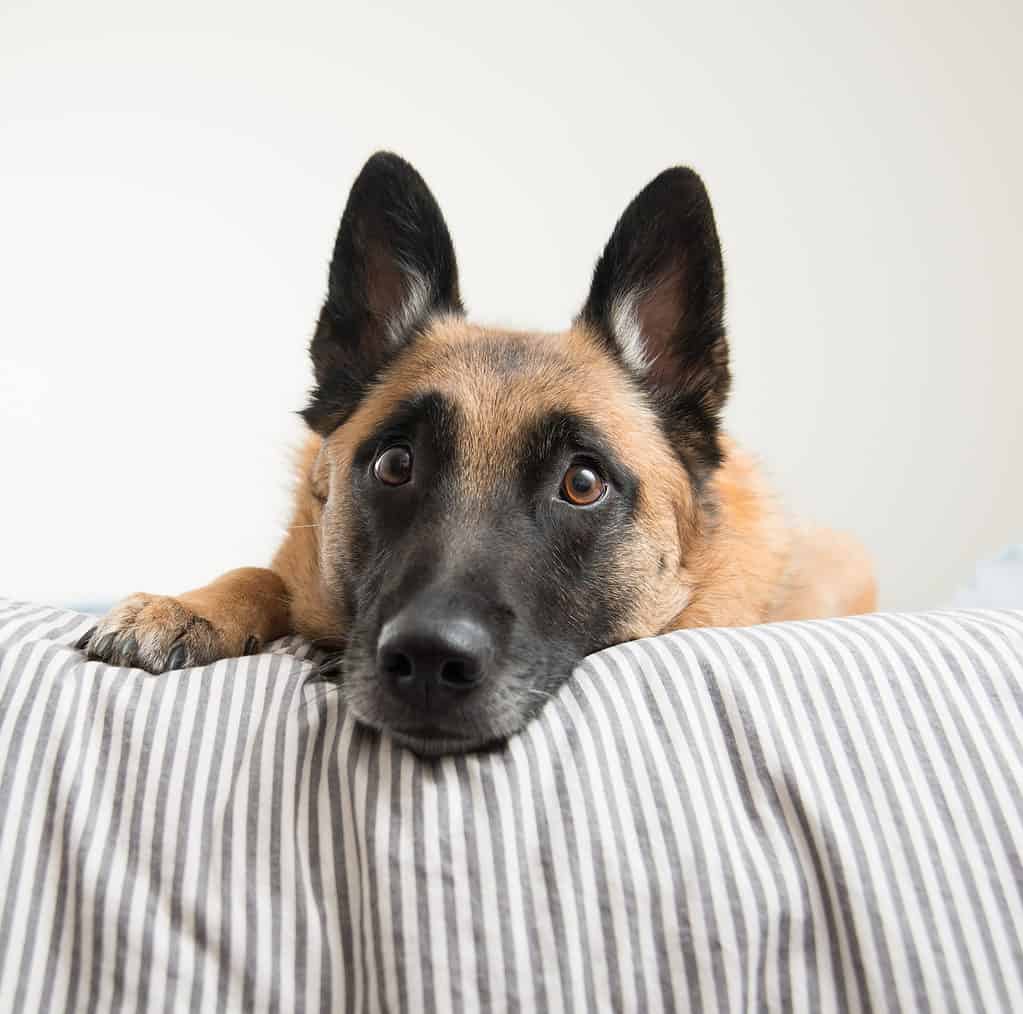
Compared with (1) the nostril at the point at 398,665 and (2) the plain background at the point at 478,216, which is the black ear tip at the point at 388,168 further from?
(2) the plain background at the point at 478,216

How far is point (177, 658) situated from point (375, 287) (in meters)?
1.06

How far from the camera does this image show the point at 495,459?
1.67 metres

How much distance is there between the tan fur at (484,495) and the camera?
1.70m

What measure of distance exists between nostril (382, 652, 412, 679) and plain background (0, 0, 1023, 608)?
3220 mm

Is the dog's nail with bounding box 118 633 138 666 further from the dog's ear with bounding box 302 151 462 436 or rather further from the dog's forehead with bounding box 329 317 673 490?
the dog's ear with bounding box 302 151 462 436

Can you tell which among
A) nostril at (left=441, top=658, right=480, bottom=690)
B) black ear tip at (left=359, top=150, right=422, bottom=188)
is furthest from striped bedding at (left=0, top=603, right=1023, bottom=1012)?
black ear tip at (left=359, top=150, right=422, bottom=188)

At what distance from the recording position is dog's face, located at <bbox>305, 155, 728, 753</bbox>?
4.32 feet

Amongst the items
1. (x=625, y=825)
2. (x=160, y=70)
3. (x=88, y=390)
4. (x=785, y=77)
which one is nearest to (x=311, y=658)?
(x=625, y=825)

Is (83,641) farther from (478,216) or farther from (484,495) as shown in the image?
(478,216)

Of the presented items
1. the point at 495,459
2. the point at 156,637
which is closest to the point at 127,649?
the point at 156,637

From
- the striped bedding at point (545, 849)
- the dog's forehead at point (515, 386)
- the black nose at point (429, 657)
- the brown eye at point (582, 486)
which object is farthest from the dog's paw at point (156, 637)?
the brown eye at point (582, 486)

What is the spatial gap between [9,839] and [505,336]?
143 cm

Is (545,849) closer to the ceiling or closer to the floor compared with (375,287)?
closer to the floor

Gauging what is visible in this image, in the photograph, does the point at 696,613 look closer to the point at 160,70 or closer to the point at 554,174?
the point at 554,174
